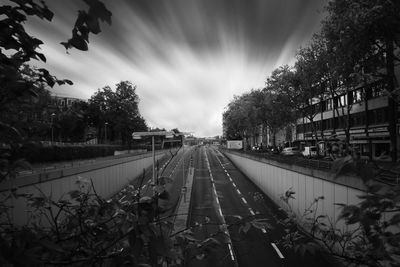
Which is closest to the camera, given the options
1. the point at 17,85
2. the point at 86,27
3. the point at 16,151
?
the point at 86,27

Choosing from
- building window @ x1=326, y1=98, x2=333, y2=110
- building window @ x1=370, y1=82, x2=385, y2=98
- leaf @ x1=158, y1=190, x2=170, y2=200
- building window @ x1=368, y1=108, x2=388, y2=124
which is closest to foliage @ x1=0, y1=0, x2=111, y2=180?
leaf @ x1=158, y1=190, x2=170, y2=200

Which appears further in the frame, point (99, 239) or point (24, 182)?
point (24, 182)

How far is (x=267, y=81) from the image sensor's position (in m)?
65.7

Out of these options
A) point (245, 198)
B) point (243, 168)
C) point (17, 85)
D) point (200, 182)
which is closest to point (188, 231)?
point (17, 85)

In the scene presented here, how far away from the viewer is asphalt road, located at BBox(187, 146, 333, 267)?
396 cm

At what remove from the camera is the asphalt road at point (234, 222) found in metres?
3.96

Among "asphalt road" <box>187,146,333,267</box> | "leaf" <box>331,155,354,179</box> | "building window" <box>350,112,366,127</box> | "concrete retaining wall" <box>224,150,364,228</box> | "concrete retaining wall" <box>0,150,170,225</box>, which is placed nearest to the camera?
"leaf" <box>331,155,354,179</box>

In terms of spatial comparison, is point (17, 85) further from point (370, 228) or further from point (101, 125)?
point (101, 125)

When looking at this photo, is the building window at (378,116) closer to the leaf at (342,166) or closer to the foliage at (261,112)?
the foliage at (261,112)

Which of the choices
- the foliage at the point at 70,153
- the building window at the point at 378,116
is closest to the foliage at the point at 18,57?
the foliage at the point at 70,153

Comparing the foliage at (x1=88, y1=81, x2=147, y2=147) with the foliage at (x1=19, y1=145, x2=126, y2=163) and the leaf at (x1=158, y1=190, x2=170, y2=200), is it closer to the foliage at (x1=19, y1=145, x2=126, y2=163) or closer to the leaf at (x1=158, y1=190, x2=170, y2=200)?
the foliage at (x1=19, y1=145, x2=126, y2=163)

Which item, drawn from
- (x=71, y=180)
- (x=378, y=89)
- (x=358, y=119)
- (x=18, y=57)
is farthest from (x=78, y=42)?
(x=358, y=119)

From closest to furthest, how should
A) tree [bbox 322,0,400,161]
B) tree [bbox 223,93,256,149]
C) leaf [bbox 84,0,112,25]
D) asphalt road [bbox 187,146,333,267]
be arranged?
leaf [bbox 84,0,112,25] → asphalt road [bbox 187,146,333,267] → tree [bbox 322,0,400,161] → tree [bbox 223,93,256,149]

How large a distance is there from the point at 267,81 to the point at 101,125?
230 ft
